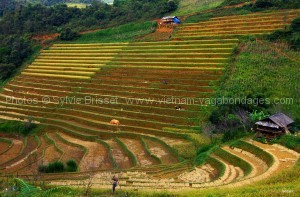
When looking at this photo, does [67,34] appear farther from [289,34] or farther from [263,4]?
[289,34]

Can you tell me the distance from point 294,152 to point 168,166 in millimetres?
6873

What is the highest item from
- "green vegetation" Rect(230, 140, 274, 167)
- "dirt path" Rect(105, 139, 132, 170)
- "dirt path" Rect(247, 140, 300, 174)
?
"dirt path" Rect(247, 140, 300, 174)

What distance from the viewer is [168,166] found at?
20172mm

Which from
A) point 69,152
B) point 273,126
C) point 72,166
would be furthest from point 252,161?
point 69,152

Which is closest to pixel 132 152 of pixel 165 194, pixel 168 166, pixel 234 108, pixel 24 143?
pixel 168 166

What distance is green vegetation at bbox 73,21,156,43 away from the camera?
48531mm

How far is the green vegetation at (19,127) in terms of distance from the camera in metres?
31.4

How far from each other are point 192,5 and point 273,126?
40154mm

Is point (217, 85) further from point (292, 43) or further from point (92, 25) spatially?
point (92, 25)

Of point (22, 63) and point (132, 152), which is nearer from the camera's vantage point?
point (132, 152)

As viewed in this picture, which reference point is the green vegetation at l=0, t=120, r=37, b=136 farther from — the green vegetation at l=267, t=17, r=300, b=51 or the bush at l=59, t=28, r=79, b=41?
the green vegetation at l=267, t=17, r=300, b=51

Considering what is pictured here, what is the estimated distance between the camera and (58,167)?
20938mm

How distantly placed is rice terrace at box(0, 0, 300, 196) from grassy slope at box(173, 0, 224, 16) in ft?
3.19

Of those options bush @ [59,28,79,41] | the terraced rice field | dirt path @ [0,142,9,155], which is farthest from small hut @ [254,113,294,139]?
bush @ [59,28,79,41]
